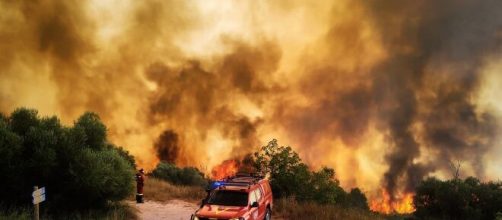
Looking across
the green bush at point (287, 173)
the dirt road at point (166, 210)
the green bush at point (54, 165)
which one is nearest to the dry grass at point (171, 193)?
the dirt road at point (166, 210)

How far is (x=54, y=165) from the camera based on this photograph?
17203 millimetres

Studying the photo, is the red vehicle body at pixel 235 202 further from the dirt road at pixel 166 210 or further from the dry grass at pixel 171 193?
the dry grass at pixel 171 193

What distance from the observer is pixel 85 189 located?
57.8ft

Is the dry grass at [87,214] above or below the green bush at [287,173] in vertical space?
below

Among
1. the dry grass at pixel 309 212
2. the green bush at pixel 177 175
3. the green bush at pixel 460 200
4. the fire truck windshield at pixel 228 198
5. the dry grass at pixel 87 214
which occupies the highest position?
the green bush at pixel 177 175

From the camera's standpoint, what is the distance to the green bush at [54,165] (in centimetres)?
1670

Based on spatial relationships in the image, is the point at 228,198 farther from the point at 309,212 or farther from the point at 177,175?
the point at 177,175

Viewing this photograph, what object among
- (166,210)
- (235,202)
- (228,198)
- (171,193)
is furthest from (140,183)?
(235,202)

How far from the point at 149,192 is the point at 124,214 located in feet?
36.5

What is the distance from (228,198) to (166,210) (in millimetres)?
9562

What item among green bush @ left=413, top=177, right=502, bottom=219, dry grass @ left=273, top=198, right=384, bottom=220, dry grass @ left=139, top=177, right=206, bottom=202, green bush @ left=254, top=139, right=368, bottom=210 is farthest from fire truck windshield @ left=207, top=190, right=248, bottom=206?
green bush @ left=413, top=177, right=502, bottom=219

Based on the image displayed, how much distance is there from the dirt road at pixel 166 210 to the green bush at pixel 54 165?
3.12m

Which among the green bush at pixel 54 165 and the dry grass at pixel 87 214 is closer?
the dry grass at pixel 87 214

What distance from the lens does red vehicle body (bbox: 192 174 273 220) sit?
1437 cm
